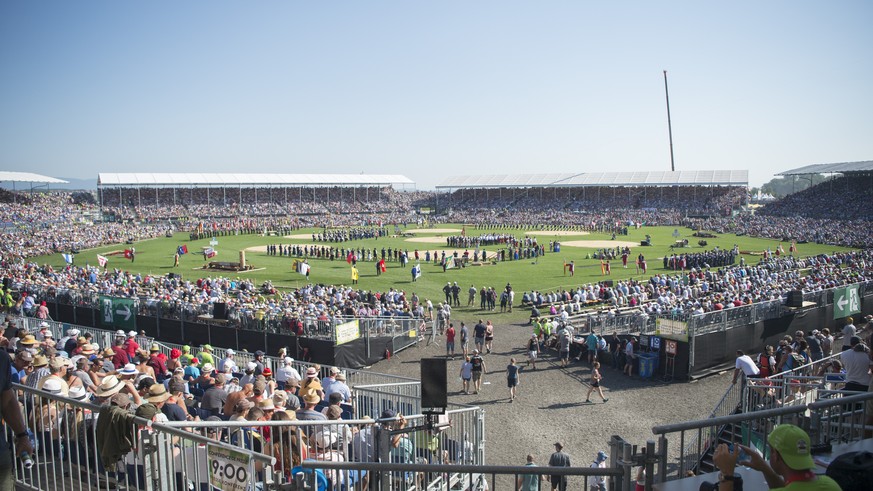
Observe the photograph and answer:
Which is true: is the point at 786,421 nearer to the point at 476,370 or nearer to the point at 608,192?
the point at 476,370

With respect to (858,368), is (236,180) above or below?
above

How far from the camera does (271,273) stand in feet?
124

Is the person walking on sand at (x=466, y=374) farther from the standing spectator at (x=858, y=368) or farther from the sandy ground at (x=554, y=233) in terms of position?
the sandy ground at (x=554, y=233)

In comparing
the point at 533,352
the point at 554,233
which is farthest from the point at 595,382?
the point at 554,233

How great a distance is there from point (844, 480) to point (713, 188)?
295 ft

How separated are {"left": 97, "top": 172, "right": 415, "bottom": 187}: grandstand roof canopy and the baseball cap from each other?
8810 cm

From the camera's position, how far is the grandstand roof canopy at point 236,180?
81756 millimetres

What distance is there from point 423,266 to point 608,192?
195 ft

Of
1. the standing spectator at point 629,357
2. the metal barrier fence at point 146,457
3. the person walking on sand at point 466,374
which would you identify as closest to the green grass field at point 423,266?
the standing spectator at point 629,357

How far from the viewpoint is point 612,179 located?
91875mm

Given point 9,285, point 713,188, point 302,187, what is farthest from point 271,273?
point 713,188

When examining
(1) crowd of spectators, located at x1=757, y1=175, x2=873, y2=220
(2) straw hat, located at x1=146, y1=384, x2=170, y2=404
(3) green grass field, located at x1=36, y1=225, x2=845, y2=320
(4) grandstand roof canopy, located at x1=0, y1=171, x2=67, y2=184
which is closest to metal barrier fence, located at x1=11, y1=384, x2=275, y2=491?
(2) straw hat, located at x1=146, y1=384, x2=170, y2=404

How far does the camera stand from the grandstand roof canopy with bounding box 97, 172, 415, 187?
268ft

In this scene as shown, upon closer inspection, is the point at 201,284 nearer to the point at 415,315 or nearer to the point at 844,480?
the point at 415,315
